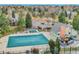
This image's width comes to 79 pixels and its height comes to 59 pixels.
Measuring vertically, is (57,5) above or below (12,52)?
above

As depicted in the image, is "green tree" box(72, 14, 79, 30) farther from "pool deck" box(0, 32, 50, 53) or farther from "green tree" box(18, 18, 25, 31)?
"green tree" box(18, 18, 25, 31)

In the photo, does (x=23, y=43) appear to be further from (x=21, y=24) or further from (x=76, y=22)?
(x=76, y=22)

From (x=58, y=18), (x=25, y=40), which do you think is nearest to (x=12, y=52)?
(x=25, y=40)

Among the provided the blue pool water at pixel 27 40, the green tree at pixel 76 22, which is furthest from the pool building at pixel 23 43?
the green tree at pixel 76 22

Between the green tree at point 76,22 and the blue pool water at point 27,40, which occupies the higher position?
the green tree at point 76,22

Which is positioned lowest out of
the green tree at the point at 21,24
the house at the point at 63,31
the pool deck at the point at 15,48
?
the pool deck at the point at 15,48

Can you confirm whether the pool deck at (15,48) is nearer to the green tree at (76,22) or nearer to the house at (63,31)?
the house at (63,31)

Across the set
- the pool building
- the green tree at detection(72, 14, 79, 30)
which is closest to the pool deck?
the pool building
